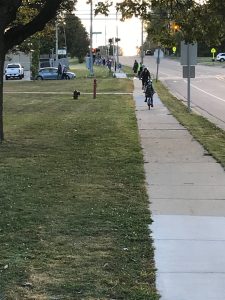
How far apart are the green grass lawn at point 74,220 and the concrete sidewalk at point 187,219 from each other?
0.17m

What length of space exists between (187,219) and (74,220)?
139cm

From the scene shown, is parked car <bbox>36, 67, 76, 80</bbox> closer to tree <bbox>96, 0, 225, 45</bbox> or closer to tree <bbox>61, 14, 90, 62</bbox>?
tree <bbox>96, 0, 225, 45</bbox>

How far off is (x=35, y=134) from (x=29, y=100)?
14356 millimetres

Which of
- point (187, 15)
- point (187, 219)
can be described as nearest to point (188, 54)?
point (187, 15)

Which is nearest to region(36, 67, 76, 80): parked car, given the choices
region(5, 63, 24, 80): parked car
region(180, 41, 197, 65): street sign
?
region(5, 63, 24, 80): parked car

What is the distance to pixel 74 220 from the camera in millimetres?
6602

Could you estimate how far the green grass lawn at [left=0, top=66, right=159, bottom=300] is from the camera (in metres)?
4.63

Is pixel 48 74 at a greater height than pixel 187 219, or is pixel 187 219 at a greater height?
pixel 48 74

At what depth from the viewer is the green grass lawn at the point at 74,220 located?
4629 millimetres

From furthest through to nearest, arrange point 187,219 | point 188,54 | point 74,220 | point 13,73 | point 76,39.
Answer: point 76,39, point 13,73, point 188,54, point 187,219, point 74,220

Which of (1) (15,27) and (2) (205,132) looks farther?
(2) (205,132)

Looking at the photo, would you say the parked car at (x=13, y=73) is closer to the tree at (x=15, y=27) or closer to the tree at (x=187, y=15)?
the tree at (x=187, y=15)

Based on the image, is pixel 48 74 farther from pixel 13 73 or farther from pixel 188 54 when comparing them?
pixel 188 54

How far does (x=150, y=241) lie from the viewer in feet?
19.1
